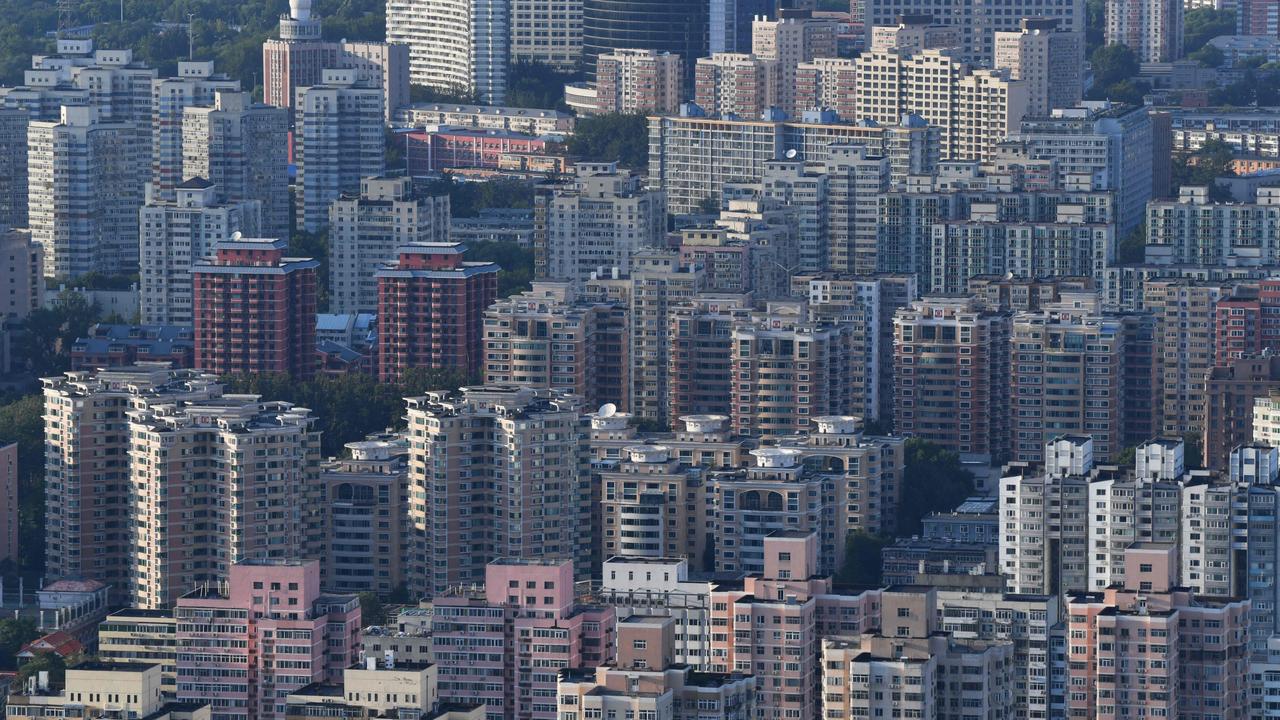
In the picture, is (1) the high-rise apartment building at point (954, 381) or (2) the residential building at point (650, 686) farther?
(1) the high-rise apartment building at point (954, 381)

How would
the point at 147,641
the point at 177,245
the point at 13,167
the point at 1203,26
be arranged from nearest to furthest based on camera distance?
1. the point at 147,641
2. the point at 177,245
3. the point at 13,167
4. the point at 1203,26

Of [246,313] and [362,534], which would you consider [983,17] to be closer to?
[246,313]

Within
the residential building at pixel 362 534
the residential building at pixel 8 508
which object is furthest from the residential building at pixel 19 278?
the residential building at pixel 362 534

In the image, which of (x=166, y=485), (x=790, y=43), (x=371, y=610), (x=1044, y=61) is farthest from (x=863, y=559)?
(x=790, y=43)

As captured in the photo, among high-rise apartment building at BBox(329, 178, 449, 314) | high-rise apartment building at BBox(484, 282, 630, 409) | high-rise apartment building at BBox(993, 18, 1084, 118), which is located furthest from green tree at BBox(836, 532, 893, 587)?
high-rise apartment building at BBox(993, 18, 1084, 118)

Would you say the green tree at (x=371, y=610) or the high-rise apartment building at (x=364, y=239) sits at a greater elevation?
the high-rise apartment building at (x=364, y=239)

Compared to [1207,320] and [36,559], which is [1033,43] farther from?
[36,559]

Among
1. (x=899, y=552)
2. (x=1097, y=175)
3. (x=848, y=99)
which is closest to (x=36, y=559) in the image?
(x=899, y=552)

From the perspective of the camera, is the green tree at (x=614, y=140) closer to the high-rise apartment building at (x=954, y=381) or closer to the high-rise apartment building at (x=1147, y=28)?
the high-rise apartment building at (x=1147, y=28)
